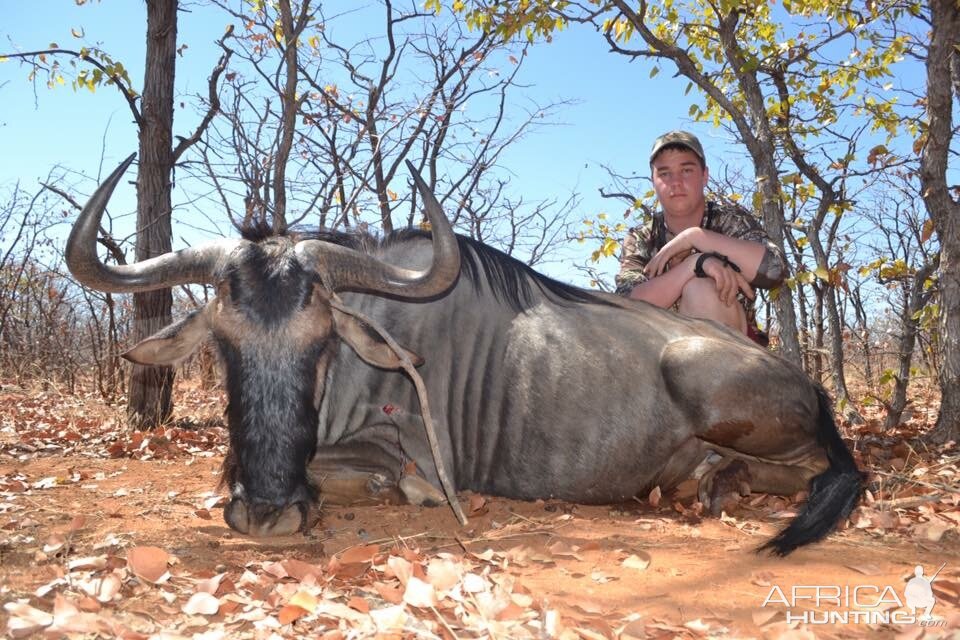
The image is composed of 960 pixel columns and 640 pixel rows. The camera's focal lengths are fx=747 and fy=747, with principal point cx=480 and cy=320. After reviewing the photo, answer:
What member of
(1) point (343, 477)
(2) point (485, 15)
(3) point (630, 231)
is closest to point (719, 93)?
(3) point (630, 231)

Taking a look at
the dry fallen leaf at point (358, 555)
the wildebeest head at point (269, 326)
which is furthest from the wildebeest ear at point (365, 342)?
the dry fallen leaf at point (358, 555)

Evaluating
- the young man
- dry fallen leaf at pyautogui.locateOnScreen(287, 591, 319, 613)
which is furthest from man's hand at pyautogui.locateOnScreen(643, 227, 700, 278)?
dry fallen leaf at pyautogui.locateOnScreen(287, 591, 319, 613)

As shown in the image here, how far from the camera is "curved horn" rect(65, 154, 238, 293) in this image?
3418 millimetres

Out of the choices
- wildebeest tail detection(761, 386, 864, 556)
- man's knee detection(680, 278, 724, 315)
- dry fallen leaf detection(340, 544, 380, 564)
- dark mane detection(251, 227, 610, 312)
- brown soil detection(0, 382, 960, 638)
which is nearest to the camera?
brown soil detection(0, 382, 960, 638)

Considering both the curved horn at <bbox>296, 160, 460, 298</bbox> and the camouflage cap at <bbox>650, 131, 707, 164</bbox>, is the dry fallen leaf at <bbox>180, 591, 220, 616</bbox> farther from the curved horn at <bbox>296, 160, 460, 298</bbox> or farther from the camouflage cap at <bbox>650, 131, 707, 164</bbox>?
the camouflage cap at <bbox>650, 131, 707, 164</bbox>

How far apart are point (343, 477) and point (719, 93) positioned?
177 inches

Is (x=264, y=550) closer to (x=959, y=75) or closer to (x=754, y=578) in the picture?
(x=754, y=578)

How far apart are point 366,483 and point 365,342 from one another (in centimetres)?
75

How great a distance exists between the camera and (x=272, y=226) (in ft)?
13.2

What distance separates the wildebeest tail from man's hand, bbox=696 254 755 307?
87 centimetres

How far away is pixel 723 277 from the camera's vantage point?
500 cm

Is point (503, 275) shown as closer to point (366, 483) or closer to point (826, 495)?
point (366, 483)

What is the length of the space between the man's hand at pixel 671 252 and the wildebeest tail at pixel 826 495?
131cm

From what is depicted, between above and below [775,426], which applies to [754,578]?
below
